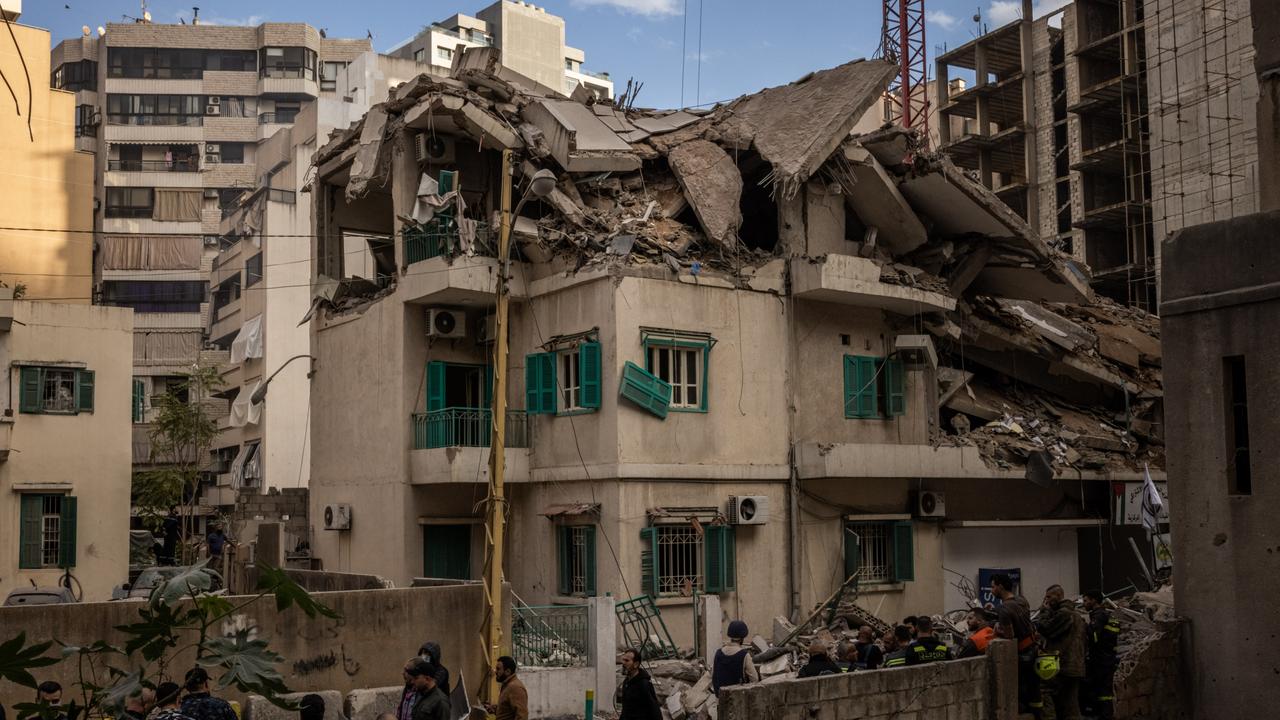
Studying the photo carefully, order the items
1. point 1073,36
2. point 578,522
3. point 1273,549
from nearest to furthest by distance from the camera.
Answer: point 1273,549
point 578,522
point 1073,36

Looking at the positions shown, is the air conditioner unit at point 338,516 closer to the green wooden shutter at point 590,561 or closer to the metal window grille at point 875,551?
the green wooden shutter at point 590,561

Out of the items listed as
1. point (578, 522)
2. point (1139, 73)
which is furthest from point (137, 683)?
point (1139, 73)

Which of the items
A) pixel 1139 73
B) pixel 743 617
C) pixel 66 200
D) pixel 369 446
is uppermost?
pixel 1139 73

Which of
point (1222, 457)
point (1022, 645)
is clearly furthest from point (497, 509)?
point (1222, 457)

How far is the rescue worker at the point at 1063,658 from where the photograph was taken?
1294 centimetres

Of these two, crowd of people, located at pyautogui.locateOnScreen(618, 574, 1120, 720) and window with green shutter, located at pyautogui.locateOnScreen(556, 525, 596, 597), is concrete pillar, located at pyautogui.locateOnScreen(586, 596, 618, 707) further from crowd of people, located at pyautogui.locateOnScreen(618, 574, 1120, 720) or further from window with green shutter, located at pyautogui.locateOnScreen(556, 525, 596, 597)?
crowd of people, located at pyautogui.locateOnScreen(618, 574, 1120, 720)

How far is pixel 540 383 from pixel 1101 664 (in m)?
11.3

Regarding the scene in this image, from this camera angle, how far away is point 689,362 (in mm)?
21359

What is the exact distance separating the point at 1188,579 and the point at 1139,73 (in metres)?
38.2

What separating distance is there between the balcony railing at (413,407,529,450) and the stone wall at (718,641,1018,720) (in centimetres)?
1153

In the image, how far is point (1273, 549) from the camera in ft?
41.6

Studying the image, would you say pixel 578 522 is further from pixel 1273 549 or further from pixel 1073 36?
pixel 1073 36

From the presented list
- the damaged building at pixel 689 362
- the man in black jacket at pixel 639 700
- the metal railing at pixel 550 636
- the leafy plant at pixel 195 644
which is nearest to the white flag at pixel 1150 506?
the damaged building at pixel 689 362

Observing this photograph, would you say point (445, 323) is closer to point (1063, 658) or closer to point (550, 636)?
point (550, 636)
